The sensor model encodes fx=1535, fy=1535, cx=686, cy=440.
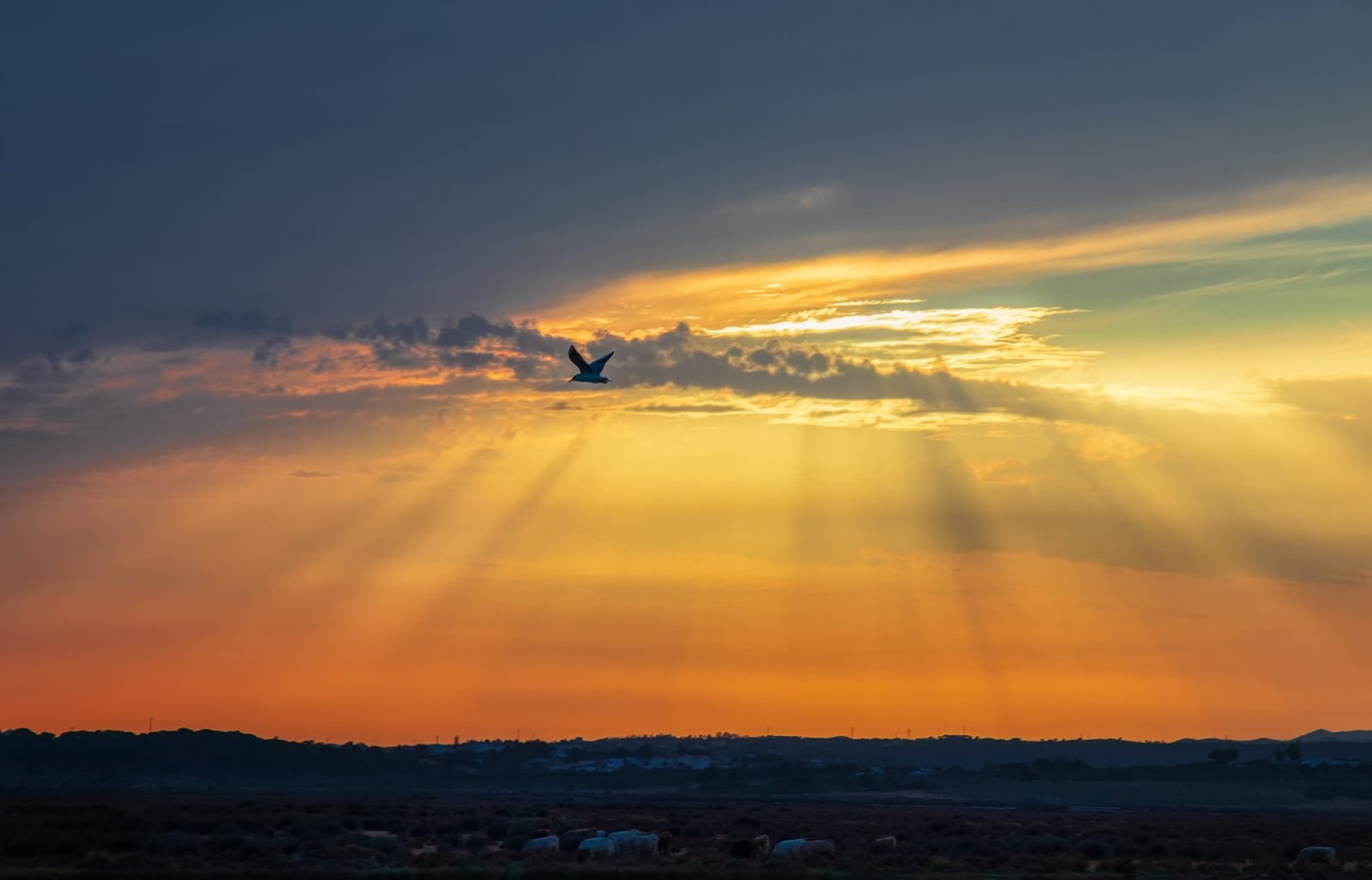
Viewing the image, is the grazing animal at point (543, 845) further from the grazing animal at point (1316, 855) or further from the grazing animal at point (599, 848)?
the grazing animal at point (1316, 855)

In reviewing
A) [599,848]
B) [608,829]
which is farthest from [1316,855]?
[608,829]

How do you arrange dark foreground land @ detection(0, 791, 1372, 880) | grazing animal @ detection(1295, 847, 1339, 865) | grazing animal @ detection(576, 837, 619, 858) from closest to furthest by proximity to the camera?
1. dark foreground land @ detection(0, 791, 1372, 880)
2. grazing animal @ detection(576, 837, 619, 858)
3. grazing animal @ detection(1295, 847, 1339, 865)

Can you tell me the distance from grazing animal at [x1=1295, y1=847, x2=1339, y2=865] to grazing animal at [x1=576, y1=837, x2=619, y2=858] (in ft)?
82.3

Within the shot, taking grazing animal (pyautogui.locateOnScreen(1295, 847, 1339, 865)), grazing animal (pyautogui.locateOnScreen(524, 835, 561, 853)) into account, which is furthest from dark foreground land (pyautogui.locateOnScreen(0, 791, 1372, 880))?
grazing animal (pyautogui.locateOnScreen(524, 835, 561, 853))

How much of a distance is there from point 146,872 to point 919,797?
115893 mm

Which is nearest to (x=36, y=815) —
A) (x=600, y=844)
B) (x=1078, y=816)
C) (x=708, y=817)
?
(x=600, y=844)

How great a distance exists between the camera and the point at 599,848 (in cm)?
5662

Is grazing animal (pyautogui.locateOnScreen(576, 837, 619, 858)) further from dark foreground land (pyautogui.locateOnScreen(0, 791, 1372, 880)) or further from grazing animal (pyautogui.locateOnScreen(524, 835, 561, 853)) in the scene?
grazing animal (pyautogui.locateOnScreen(524, 835, 561, 853))

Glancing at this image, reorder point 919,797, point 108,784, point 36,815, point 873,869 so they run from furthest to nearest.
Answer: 1. point 108,784
2. point 919,797
3. point 36,815
4. point 873,869

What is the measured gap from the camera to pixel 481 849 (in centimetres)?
6184

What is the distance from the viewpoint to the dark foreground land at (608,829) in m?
49.4

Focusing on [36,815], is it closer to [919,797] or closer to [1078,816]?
[1078,816]

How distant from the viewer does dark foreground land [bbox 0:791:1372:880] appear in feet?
162

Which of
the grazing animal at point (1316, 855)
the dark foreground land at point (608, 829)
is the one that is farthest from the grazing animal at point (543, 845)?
the grazing animal at point (1316, 855)
